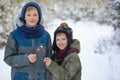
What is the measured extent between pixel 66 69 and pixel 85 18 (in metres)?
3.86

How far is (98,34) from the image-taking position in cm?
676

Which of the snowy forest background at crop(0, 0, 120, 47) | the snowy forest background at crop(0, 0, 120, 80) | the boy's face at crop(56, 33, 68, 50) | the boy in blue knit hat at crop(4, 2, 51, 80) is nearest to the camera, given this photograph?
the boy in blue knit hat at crop(4, 2, 51, 80)

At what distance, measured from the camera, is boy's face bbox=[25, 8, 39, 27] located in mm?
3381

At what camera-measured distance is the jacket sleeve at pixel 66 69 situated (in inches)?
128

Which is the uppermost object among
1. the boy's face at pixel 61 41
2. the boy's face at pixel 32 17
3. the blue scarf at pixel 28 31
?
the boy's face at pixel 32 17

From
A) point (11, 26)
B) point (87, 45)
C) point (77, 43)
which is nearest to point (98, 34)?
point (87, 45)

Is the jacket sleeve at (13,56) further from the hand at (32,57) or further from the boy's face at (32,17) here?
the boy's face at (32,17)

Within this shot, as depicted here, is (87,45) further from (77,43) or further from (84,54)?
(77,43)

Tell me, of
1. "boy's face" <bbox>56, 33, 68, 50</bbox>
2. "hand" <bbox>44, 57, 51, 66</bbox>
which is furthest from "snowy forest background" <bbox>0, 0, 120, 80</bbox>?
"hand" <bbox>44, 57, 51, 66</bbox>

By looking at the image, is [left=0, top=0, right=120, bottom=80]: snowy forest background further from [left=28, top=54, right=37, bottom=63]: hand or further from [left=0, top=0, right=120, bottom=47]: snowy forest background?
[left=28, top=54, right=37, bottom=63]: hand

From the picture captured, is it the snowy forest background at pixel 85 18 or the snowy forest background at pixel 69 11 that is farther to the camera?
the snowy forest background at pixel 69 11

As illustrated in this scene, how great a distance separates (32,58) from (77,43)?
0.55m

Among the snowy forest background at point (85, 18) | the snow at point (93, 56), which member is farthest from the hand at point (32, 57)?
the snowy forest background at point (85, 18)

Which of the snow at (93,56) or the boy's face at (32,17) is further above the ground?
the boy's face at (32,17)
